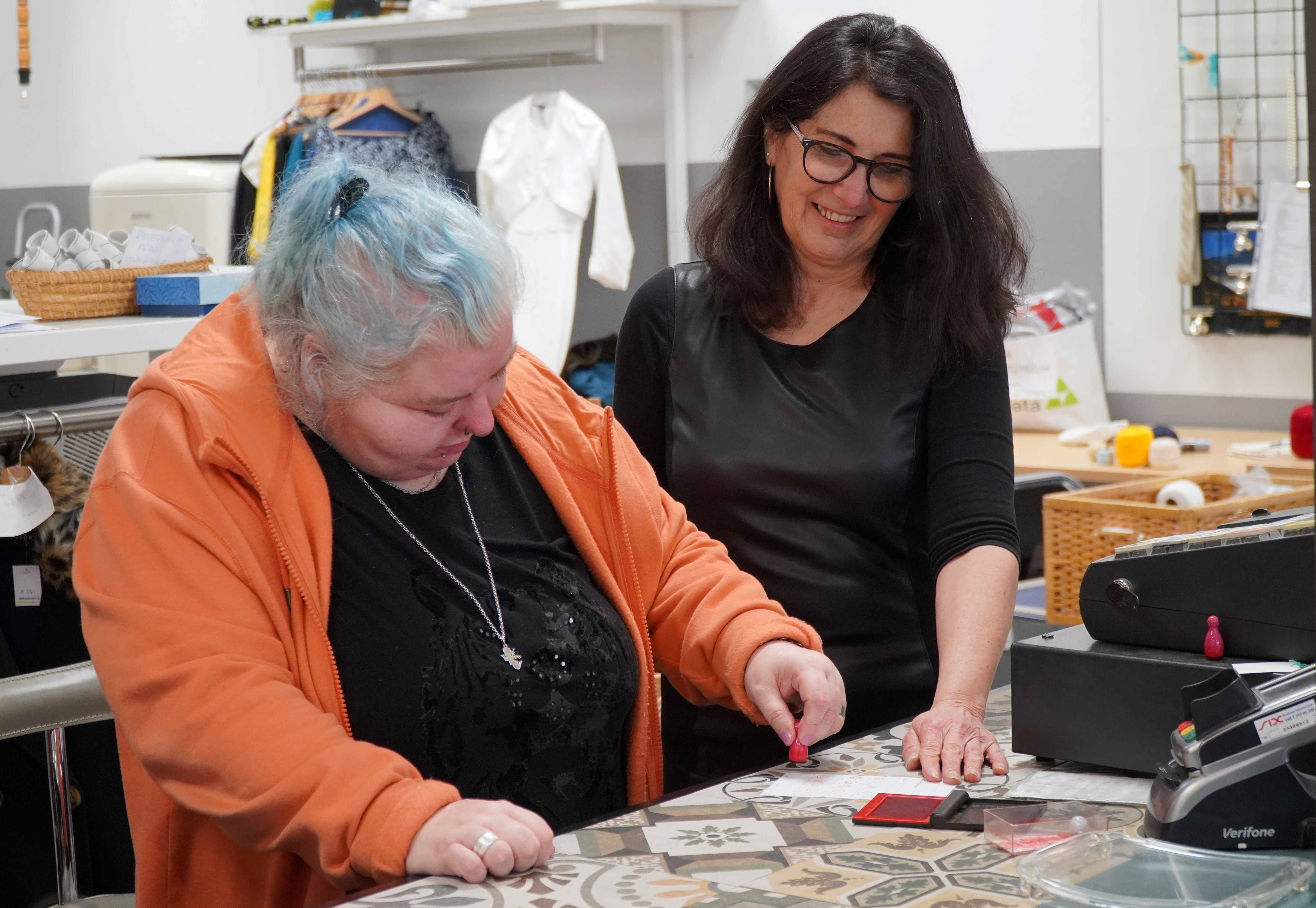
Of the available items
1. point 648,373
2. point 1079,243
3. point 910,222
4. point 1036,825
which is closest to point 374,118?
point 1079,243

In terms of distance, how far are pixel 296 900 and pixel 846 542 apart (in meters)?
0.76

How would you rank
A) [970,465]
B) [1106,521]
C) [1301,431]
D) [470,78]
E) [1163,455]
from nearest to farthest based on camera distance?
[970,465] < [1106,521] < [1301,431] < [1163,455] < [470,78]

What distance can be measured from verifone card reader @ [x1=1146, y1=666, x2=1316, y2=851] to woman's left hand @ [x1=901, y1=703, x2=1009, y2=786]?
0.24 m

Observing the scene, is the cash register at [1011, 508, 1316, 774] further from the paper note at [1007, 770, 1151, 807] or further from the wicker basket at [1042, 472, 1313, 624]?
the wicker basket at [1042, 472, 1313, 624]

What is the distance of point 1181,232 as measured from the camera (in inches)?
153

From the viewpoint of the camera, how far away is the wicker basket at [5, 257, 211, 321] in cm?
227

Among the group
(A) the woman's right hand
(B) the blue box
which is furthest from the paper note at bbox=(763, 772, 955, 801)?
(B) the blue box

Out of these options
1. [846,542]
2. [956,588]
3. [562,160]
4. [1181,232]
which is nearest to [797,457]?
[846,542]

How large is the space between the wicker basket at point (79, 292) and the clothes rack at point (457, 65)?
2.53 meters

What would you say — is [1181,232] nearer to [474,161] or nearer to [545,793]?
[474,161]

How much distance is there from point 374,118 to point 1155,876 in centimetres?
431

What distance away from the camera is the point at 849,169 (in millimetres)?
1751

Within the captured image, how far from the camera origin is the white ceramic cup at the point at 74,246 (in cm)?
235

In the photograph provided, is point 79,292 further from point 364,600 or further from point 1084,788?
point 1084,788
